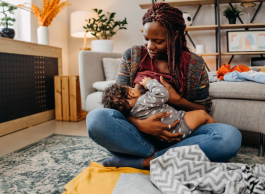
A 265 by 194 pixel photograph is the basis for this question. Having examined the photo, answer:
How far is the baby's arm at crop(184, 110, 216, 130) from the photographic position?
113 cm

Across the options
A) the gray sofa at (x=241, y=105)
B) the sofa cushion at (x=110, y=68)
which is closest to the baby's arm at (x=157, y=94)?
the gray sofa at (x=241, y=105)

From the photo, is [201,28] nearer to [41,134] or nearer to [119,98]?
[41,134]

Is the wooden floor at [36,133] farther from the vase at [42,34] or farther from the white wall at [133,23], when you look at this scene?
the white wall at [133,23]

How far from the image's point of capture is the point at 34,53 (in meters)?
2.52

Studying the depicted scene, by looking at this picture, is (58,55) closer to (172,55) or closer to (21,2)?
(21,2)

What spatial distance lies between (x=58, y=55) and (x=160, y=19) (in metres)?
2.15

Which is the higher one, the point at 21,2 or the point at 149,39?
the point at 21,2

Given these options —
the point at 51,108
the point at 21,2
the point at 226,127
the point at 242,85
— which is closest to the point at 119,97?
the point at 226,127

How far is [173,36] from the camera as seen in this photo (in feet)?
3.74

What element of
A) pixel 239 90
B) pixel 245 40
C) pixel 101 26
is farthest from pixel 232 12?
pixel 239 90

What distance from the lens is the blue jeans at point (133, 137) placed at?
1.04m

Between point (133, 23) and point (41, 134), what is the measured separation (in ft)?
→ 6.91

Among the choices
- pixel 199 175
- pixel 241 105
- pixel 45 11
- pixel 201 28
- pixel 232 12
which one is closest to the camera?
pixel 199 175

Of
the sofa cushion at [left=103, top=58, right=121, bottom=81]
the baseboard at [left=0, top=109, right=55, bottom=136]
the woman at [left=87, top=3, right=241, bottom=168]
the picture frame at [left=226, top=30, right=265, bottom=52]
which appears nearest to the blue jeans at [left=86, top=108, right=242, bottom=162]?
the woman at [left=87, top=3, right=241, bottom=168]
